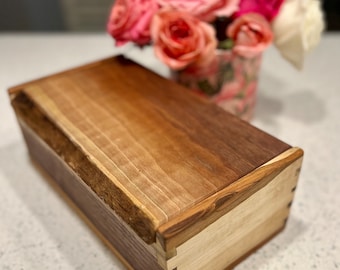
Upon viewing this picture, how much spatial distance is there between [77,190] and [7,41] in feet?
2.51

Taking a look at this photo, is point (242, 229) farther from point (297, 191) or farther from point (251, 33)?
point (251, 33)

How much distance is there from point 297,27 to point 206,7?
0.15 m

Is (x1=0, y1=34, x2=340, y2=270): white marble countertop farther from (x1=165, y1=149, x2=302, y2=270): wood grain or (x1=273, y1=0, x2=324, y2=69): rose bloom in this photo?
(x1=273, y1=0, x2=324, y2=69): rose bloom

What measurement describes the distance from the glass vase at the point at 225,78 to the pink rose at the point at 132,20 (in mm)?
93

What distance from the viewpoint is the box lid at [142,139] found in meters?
0.43

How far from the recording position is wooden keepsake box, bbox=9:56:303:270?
414 millimetres

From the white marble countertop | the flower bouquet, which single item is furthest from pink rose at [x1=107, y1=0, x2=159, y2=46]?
the white marble countertop

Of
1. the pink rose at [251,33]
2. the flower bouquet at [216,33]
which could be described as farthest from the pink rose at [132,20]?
the pink rose at [251,33]

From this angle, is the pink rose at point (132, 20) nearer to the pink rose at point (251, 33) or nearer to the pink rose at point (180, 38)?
the pink rose at point (180, 38)

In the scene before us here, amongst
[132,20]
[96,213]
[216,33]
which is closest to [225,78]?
[216,33]

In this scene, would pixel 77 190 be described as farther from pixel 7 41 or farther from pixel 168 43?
pixel 7 41

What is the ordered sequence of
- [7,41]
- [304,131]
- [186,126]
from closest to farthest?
[186,126] → [304,131] → [7,41]

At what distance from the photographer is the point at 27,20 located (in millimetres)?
1386

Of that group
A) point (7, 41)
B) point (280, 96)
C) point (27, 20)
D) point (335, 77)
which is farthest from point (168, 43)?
point (27, 20)
